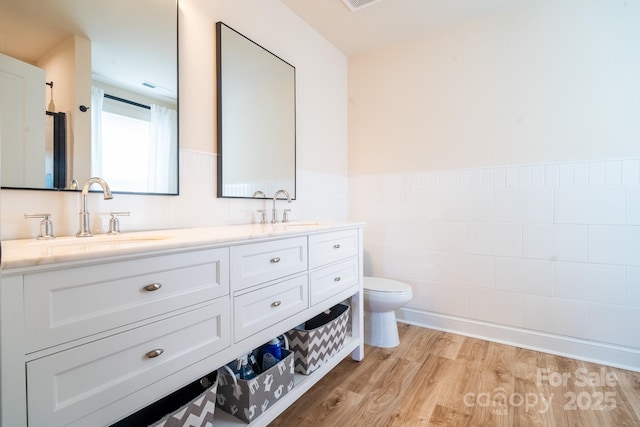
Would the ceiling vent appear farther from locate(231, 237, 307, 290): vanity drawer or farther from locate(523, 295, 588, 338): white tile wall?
locate(523, 295, 588, 338): white tile wall

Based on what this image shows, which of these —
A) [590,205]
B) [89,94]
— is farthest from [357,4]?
[590,205]

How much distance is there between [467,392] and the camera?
5.44ft

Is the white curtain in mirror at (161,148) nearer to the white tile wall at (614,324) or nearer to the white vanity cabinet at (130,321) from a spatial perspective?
the white vanity cabinet at (130,321)

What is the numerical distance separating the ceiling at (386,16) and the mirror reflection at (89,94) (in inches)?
43.9

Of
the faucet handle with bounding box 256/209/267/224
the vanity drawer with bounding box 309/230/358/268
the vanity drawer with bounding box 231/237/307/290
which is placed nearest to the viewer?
the vanity drawer with bounding box 231/237/307/290

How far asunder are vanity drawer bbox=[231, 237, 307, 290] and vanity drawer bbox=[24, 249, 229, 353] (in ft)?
0.29

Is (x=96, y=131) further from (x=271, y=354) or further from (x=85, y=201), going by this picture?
(x=271, y=354)

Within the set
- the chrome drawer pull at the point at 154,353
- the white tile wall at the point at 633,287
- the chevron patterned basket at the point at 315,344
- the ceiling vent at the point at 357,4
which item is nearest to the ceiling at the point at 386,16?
the ceiling vent at the point at 357,4

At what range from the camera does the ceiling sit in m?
2.15

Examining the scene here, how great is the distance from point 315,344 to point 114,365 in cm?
98

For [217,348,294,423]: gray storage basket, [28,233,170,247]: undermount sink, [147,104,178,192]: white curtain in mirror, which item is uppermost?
[147,104,178,192]: white curtain in mirror

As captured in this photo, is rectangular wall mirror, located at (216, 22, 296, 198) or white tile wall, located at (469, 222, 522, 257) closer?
rectangular wall mirror, located at (216, 22, 296, 198)

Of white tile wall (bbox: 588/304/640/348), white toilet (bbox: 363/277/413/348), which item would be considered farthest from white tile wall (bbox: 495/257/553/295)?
white toilet (bbox: 363/277/413/348)

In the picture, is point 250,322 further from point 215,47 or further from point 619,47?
point 619,47
